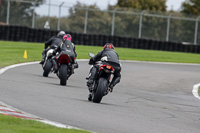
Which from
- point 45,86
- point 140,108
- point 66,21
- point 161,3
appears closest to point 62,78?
point 45,86

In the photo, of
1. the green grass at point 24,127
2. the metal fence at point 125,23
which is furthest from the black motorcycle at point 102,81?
the metal fence at point 125,23

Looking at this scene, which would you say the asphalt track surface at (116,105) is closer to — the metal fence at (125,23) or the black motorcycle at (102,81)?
the black motorcycle at (102,81)

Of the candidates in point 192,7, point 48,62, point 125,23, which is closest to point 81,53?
point 125,23

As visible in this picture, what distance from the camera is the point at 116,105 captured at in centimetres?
1058

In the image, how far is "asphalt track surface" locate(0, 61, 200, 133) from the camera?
785 centimetres

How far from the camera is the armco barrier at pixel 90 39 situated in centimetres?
3120

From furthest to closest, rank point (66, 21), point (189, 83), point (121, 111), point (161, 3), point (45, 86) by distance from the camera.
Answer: point (161, 3) < point (66, 21) < point (189, 83) < point (45, 86) < point (121, 111)

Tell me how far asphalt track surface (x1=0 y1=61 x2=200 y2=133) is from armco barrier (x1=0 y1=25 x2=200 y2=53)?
14.3 m

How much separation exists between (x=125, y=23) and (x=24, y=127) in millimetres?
33105

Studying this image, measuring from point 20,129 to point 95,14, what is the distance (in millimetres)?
33278

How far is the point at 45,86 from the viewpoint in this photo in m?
12.7

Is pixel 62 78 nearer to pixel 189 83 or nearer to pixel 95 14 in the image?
pixel 189 83

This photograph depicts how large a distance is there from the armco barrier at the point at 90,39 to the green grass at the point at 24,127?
24.1 metres

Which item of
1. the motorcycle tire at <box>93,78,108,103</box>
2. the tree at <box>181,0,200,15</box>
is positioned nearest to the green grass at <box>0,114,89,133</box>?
the motorcycle tire at <box>93,78,108,103</box>
